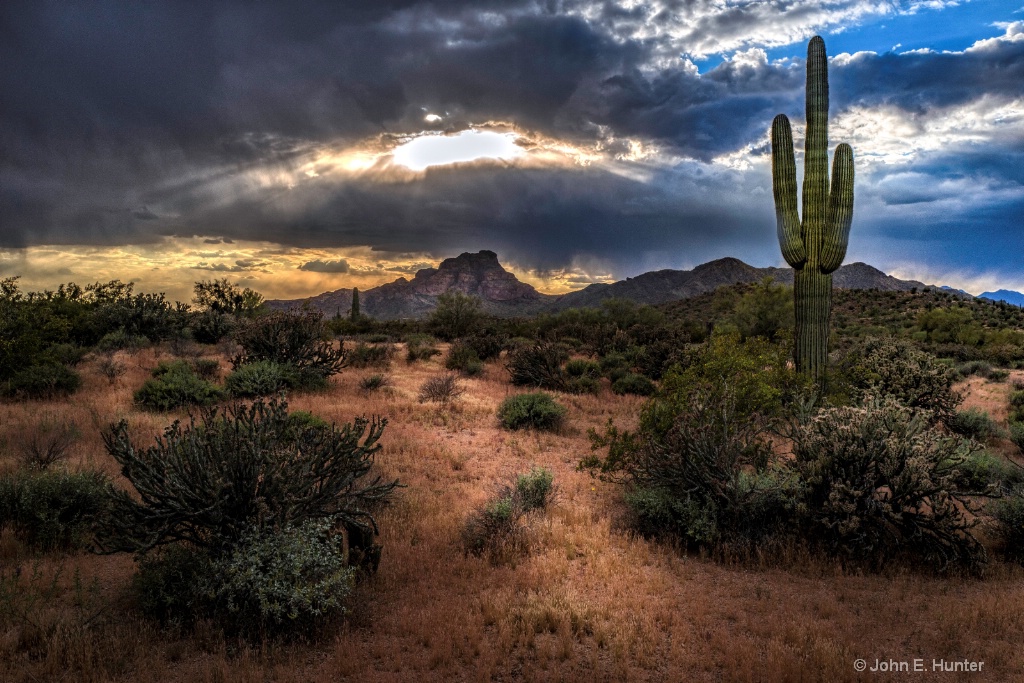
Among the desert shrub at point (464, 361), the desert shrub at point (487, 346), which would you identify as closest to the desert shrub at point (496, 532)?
the desert shrub at point (464, 361)

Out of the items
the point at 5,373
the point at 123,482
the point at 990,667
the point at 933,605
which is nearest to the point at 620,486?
the point at 933,605

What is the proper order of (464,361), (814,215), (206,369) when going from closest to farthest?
(814,215)
(206,369)
(464,361)

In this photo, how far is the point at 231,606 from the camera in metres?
4.64

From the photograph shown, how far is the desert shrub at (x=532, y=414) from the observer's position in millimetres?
13281

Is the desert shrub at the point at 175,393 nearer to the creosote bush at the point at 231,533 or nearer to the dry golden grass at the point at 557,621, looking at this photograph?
the dry golden grass at the point at 557,621

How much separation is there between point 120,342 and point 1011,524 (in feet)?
89.1

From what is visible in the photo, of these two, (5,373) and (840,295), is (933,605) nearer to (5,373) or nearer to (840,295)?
(5,373)

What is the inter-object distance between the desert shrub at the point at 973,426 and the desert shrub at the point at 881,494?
6.47 metres

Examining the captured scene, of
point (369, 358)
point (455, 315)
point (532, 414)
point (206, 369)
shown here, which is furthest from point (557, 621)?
point (455, 315)

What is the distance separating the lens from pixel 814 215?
44.9 ft

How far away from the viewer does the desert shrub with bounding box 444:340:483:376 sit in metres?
20.5

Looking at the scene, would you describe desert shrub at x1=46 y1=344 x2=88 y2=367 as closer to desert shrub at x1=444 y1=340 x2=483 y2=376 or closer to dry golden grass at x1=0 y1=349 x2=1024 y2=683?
desert shrub at x1=444 y1=340 x2=483 y2=376

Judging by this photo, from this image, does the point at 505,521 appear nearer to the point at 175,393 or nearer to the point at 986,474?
the point at 986,474

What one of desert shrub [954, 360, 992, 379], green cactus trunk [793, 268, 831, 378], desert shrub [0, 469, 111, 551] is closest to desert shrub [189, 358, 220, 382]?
desert shrub [0, 469, 111, 551]
